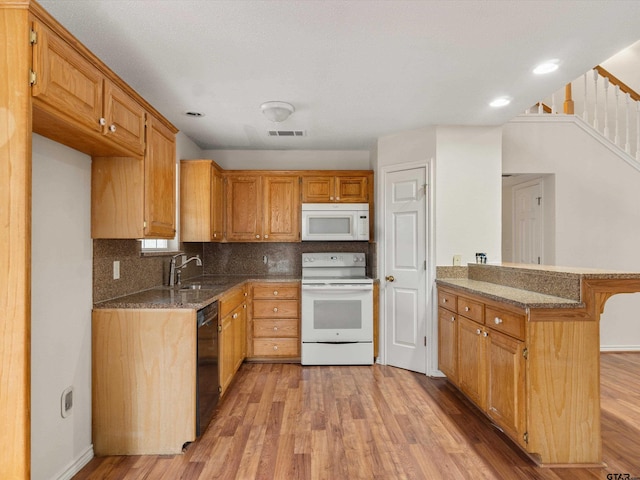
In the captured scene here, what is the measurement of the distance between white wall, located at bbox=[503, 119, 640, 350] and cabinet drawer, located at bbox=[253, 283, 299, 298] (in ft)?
8.83

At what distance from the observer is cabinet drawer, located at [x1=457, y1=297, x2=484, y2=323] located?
2650 millimetres

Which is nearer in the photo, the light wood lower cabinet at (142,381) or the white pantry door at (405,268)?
the light wood lower cabinet at (142,381)

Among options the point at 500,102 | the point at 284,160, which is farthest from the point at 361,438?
the point at 284,160

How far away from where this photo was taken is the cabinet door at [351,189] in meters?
4.27

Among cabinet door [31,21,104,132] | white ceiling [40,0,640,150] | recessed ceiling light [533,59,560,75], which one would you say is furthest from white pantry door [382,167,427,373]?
cabinet door [31,21,104,132]


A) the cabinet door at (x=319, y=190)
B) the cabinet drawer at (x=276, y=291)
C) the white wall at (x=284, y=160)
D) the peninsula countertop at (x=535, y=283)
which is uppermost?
the white wall at (x=284, y=160)

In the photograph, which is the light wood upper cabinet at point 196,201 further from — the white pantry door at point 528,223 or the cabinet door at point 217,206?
the white pantry door at point 528,223

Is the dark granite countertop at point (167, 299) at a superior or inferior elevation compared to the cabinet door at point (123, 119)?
inferior

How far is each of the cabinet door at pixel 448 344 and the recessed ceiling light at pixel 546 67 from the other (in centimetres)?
189

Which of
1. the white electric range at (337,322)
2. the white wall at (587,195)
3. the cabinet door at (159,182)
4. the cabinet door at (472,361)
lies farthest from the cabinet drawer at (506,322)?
the cabinet door at (159,182)

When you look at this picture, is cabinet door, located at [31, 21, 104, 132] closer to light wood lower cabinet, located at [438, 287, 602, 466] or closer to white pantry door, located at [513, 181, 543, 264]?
light wood lower cabinet, located at [438, 287, 602, 466]

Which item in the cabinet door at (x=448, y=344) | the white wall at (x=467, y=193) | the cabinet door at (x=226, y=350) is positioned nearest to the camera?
the cabinet door at (x=226, y=350)

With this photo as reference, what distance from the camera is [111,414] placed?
7.36 ft

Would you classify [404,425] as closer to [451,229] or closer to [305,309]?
[305,309]
